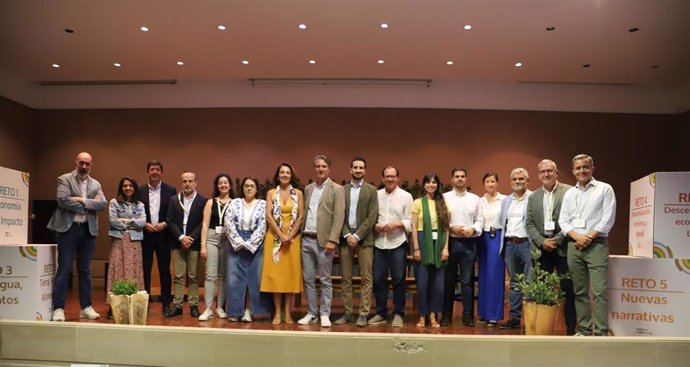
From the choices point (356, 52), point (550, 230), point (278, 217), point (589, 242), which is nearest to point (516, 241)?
point (550, 230)

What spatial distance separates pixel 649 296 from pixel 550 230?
846mm

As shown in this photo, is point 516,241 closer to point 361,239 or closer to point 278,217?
point 361,239

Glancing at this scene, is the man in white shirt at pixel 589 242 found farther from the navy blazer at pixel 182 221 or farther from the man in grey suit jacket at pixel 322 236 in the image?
the navy blazer at pixel 182 221

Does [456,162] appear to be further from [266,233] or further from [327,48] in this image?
[266,233]

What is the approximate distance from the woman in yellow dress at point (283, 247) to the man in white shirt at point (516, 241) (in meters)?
1.86

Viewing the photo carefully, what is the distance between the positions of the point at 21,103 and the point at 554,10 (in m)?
8.07

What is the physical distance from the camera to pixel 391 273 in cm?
459

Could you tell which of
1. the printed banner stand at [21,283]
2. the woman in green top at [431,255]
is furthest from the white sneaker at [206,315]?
the woman in green top at [431,255]

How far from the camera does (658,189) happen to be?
396 centimetres

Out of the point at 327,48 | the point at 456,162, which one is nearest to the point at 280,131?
the point at 327,48

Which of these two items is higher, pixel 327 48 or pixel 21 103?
pixel 327 48

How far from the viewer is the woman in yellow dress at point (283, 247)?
177 inches

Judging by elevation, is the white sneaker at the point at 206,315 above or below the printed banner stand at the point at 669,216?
below

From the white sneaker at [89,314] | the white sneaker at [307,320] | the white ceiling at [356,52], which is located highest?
the white ceiling at [356,52]
